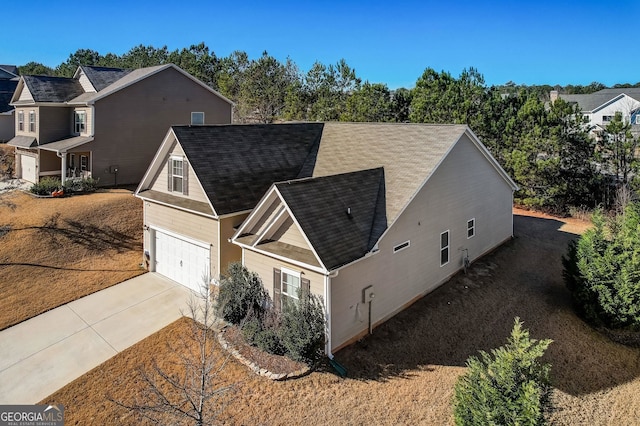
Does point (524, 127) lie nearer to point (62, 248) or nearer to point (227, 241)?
point (227, 241)

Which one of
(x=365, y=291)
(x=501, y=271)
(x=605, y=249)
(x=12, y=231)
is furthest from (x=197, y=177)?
(x=605, y=249)

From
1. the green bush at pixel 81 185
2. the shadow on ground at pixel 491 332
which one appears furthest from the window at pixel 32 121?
the shadow on ground at pixel 491 332

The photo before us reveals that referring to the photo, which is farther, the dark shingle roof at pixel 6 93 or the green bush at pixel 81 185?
the dark shingle roof at pixel 6 93

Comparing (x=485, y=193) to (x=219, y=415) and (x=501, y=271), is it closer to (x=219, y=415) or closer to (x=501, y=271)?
(x=501, y=271)

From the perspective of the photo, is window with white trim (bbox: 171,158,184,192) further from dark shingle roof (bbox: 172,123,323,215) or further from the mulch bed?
the mulch bed

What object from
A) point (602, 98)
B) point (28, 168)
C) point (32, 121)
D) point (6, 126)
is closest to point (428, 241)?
point (28, 168)

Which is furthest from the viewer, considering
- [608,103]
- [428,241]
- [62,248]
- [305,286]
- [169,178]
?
[608,103]

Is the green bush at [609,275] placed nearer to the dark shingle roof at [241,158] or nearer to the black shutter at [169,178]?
the dark shingle roof at [241,158]
